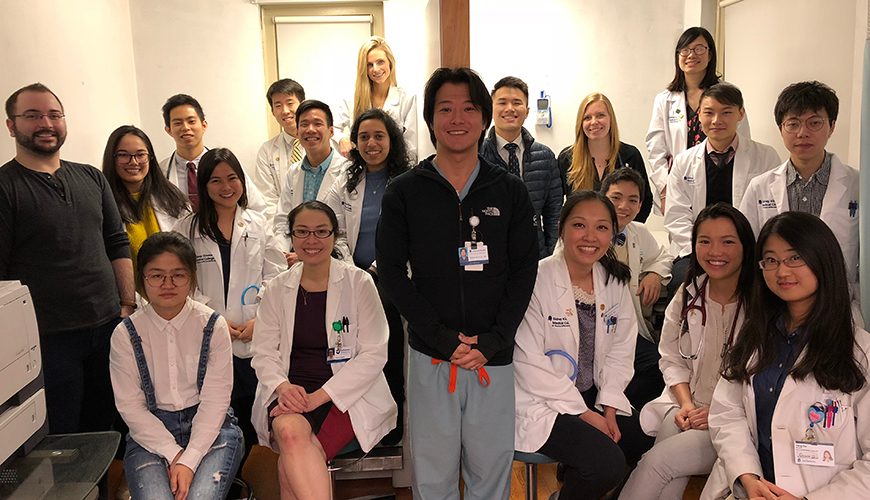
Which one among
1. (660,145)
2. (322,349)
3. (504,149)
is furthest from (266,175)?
(660,145)

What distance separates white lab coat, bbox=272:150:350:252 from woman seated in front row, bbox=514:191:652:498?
136 centimetres

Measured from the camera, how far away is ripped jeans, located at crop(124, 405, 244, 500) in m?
2.15

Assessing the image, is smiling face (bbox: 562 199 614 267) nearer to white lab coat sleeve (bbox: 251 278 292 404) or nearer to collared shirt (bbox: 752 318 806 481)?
collared shirt (bbox: 752 318 806 481)

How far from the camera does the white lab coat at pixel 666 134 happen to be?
12.8ft

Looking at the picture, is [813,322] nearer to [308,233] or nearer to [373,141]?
[308,233]

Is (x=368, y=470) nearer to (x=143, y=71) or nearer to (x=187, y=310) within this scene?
(x=187, y=310)

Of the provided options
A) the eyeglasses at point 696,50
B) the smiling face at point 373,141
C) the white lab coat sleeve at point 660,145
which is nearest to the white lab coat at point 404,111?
the smiling face at point 373,141

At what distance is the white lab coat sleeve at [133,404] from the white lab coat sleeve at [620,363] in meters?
1.43

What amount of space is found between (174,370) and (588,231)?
1.47 m

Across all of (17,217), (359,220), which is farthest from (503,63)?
(17,217)

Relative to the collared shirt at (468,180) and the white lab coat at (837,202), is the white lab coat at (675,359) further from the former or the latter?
the collared shirt at (468,180)

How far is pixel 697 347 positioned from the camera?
2.49m

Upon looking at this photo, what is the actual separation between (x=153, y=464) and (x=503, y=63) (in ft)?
12.6

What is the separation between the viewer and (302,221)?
2477 millimetres
